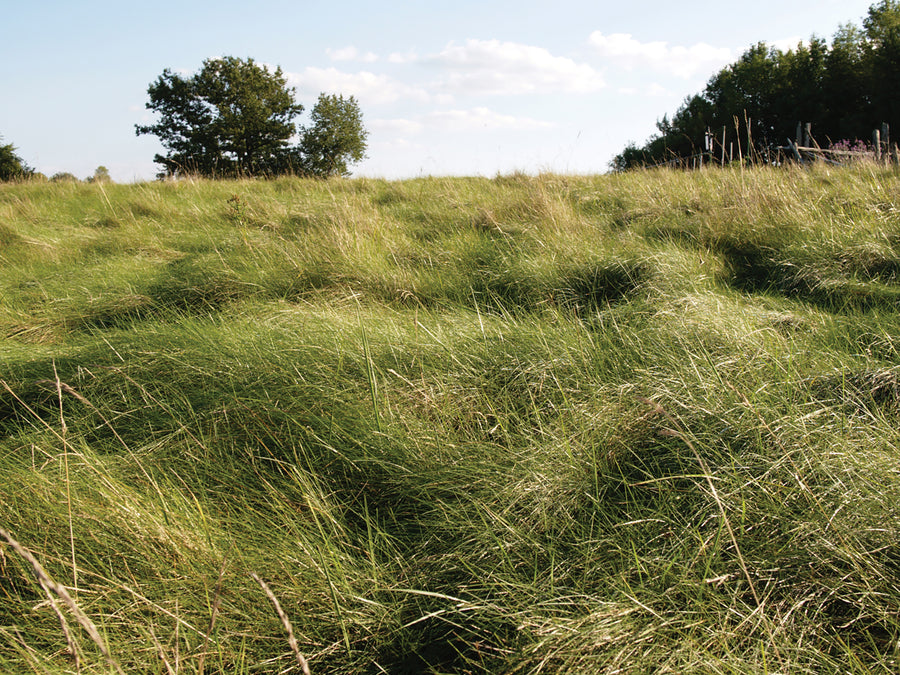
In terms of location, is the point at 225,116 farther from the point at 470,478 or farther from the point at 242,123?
the point at 470,478

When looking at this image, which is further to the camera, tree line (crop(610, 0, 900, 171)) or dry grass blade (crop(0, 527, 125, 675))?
tree line (crop(610, 0, 900, 171))

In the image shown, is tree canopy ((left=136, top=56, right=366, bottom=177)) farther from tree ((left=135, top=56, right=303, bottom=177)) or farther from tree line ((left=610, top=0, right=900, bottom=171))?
tree line ((left=610, top=0, right=900, bottom=171))

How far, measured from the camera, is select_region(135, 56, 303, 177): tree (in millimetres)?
30141

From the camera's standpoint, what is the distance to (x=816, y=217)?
3.82 m

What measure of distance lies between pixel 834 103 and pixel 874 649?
3720 cm

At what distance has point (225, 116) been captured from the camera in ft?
97.9

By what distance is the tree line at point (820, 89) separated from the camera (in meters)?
25.8

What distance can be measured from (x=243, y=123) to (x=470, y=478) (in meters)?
33.7

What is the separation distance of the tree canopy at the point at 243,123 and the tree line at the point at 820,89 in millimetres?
17866

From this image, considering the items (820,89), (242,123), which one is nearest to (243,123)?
(242,123)

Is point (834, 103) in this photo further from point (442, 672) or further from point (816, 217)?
point (442, 672)

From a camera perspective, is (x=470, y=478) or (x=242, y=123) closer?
(x=470, y=478)

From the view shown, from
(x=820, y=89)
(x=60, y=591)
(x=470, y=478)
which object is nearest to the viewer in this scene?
(x=60, y=591)

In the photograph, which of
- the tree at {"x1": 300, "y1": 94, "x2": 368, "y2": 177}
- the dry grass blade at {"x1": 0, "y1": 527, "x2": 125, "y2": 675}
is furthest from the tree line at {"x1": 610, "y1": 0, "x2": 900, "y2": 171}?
the dry grass blade at {"x1": 0, "y1": 527, "x2": 125, "y2": 675}
